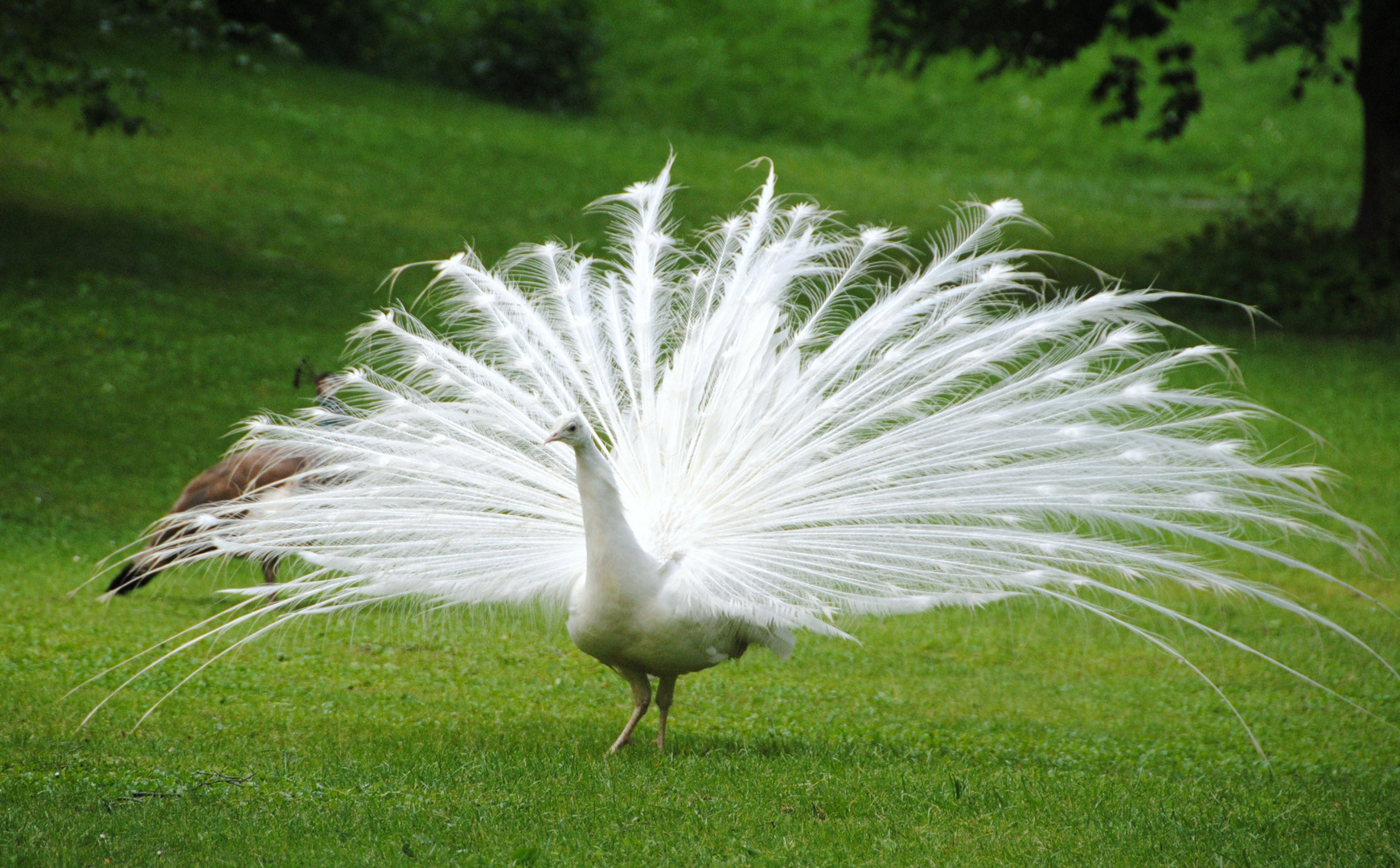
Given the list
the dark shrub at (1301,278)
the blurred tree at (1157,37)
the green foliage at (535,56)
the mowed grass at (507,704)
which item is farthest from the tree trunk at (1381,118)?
the green foliage at (535,56)

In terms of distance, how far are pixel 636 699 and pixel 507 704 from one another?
1.13 meters

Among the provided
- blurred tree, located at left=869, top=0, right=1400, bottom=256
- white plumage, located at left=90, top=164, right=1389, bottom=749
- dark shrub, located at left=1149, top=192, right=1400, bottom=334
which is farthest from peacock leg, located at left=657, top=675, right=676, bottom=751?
blurred tree, located at left=869, top=0, right=1400, bottom=256

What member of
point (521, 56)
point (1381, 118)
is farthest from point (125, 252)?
point (1381, 118)

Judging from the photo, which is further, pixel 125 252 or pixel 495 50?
pixel 495 50

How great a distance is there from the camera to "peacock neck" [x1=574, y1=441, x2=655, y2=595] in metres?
5.29

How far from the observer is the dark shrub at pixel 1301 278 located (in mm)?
16609

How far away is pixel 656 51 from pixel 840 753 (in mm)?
25226

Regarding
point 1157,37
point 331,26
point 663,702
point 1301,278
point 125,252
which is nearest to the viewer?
point 663,702

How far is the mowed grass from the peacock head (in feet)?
3.73

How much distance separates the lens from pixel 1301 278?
55.5 feet

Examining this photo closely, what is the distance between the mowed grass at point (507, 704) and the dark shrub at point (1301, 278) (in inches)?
27.6

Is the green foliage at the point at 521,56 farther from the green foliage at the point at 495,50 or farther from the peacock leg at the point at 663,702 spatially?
the peacock leg at the point at 663,702

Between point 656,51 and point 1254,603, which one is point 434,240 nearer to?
point 1254,603

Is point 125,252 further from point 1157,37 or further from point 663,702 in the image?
point 1157,37
